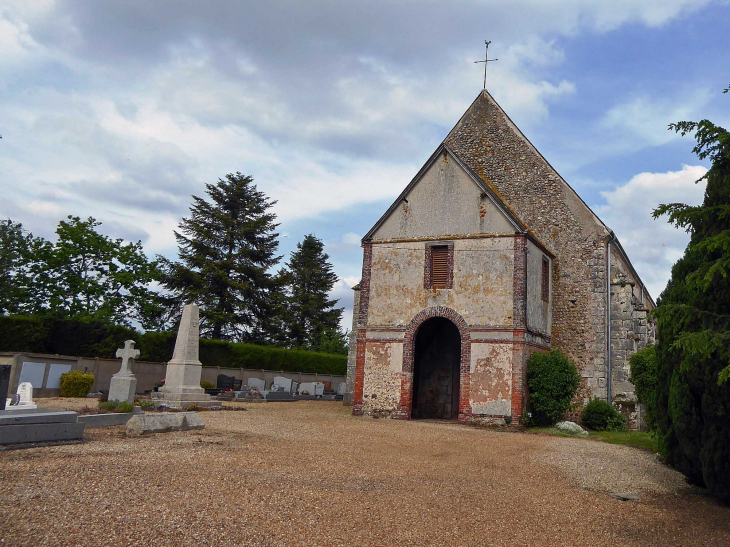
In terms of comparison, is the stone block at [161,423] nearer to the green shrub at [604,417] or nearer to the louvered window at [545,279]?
the louvered window at [545,279]

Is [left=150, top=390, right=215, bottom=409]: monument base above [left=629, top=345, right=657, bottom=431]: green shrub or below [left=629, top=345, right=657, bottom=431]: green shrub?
below

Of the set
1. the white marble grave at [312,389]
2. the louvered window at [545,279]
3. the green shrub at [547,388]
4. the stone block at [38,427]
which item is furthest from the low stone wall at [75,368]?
the louvered window at [545,279]

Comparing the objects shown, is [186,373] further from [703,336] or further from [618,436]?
[703,336]

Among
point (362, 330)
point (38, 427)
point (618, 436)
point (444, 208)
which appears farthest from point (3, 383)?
point (618, 436)

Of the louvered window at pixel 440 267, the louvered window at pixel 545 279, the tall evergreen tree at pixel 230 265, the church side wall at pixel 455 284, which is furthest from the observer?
the tall evergreen tree at pixel 230 265

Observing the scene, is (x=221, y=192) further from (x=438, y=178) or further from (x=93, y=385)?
(x=438, y=178)

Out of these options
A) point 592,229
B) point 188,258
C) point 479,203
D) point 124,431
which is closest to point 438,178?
point 479,203

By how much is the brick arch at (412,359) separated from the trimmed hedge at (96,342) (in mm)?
13822

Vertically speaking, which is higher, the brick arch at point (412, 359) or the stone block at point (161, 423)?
the brick arch at point (412, 359)

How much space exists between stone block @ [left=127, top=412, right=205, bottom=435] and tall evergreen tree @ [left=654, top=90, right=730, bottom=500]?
8.59 meters

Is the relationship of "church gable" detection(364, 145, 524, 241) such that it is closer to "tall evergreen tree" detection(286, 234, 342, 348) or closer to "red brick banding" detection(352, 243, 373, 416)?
"red brick banding" detection(352, 243, 373, 416)

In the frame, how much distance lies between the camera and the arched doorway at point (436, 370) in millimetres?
19609

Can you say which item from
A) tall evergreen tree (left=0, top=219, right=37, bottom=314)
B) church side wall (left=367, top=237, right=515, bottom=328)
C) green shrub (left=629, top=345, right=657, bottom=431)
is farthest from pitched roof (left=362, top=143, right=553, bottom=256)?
tall evergreen tree (left=0, top=219, right=37, bottom=314)

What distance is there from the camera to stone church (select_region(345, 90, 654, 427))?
16562mm
